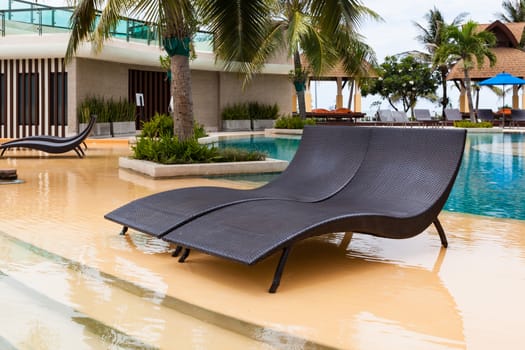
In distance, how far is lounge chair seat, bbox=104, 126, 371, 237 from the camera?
5.18 m

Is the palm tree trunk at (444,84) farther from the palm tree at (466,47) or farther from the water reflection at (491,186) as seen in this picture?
the water reflection at (491,186)

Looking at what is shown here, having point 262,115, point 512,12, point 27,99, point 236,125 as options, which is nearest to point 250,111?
point 262,115

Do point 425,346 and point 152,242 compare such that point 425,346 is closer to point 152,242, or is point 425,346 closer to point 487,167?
point 152,242

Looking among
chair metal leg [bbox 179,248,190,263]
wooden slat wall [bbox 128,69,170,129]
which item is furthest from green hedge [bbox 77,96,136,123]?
chair metal leg [bbox 179,248,190,263]

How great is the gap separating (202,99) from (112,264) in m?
26.9

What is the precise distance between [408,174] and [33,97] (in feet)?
71.8

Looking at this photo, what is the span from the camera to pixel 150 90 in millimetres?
29359

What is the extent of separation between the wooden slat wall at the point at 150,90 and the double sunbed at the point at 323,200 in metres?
22.5

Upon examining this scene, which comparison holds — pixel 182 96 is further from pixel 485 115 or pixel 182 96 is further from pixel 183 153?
pixel 485 115

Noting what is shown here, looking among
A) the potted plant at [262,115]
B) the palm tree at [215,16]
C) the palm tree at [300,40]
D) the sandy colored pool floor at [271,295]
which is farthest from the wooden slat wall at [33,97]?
the sandy colored pool floor at [271,295]

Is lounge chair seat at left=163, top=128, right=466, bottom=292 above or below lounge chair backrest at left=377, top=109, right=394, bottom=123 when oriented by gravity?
below

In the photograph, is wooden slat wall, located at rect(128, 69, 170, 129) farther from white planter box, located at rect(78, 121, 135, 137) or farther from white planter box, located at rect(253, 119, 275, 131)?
white planter box, located at rect(253, 119, 275, 131)

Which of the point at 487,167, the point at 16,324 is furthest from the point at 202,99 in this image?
the point at 16,324

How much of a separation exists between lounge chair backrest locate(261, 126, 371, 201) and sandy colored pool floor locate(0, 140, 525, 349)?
48 cm
